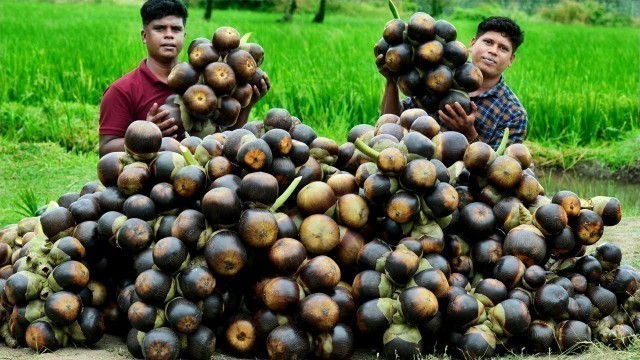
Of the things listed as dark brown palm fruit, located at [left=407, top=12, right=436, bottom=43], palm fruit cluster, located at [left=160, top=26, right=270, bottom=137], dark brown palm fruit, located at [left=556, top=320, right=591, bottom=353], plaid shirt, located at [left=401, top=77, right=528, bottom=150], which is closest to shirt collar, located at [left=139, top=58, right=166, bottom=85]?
palm fruit cluster, located at [left=160, top=26, right=270, bottom=137]

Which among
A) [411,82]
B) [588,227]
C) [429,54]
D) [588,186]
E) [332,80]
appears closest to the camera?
[588,227]

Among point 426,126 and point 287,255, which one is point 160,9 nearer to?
point 426,126

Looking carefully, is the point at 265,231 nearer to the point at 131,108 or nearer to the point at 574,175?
the point at 131,108

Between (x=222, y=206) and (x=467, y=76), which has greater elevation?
(x=467, y=76)

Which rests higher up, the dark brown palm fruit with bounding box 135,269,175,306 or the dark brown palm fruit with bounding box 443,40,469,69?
the dark brown palm fruit with bounding box 443,40,469,69

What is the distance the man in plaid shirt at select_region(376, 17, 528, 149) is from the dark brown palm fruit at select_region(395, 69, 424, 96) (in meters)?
0.40

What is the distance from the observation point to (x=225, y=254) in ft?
8.70

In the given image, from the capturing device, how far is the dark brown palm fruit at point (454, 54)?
3.49m

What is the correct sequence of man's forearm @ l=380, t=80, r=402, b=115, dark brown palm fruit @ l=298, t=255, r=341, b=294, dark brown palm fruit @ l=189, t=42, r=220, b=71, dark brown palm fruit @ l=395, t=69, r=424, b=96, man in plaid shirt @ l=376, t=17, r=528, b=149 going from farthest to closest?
man in plaid shirt @ l=376, t=17, r=528, b=149, man's forearm @ l=380, t=80, r=402, b=115, dark brown palm fruit @ l=189, t=42, r=220, b=71, dark brown palm fruit @ l=395, t=69, r=424, b=96, dark brown palm fruit @ l=298, t=255, r=341, b=294

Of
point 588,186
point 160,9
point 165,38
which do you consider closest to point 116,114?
point 165,38

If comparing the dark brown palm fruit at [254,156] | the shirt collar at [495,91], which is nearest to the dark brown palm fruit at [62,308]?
the dark brown palm fruit at [254,156]

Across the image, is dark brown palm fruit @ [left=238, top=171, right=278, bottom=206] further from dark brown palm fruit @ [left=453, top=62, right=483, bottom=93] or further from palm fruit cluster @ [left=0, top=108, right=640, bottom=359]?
dark brown palm fruit @ [left=453, top=62, right=483, bottom=93]

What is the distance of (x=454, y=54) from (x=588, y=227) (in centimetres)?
98

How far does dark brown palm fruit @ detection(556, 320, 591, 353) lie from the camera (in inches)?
110
